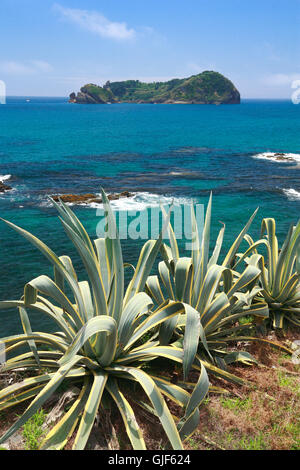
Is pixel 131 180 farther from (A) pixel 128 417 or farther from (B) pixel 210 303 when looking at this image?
(A) pixel 128 417

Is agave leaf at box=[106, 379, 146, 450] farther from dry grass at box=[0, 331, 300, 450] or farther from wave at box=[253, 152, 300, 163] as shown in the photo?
wave at box=[253, 152, 300, 163]

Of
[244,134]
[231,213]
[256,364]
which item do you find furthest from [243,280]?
[244,134]

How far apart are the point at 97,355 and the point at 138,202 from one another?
767 inches

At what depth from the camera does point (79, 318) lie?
4.27m

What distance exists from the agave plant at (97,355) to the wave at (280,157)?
3769cm

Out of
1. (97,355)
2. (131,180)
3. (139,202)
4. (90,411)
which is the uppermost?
(97,355)

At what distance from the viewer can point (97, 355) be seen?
405 cm

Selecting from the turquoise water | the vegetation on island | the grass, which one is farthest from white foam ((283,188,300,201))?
the grass

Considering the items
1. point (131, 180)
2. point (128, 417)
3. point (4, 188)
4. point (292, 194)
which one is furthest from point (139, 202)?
point (128, 417)

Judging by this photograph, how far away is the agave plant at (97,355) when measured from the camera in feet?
11.2

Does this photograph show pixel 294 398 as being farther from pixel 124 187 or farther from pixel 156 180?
pixel 156 180

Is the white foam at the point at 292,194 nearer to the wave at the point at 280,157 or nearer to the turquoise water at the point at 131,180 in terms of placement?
the turquoise water at the point at 131,180

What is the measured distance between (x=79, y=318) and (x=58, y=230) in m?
13.7

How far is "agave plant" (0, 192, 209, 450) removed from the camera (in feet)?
11.2
